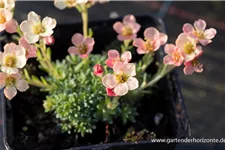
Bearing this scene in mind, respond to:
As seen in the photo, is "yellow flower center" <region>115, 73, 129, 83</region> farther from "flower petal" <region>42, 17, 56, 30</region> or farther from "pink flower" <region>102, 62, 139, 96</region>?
"flower petal" <region>42, 17, 56, 30</region>

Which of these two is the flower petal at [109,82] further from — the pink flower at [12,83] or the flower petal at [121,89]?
the pink flower at [12,83]

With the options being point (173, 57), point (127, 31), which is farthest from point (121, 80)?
point (127, 31)

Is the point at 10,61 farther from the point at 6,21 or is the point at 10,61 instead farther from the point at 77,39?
the point at 77,39

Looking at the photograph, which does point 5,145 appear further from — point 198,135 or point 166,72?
point 198,135

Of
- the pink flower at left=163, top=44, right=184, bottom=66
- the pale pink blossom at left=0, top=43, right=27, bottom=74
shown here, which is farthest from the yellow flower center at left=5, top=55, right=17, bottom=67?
the pink flower at left=163, top=44, right=184, bottom=66

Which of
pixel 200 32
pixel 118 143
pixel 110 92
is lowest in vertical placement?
pixel 118 143

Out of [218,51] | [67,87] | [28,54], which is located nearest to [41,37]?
[28,54]
